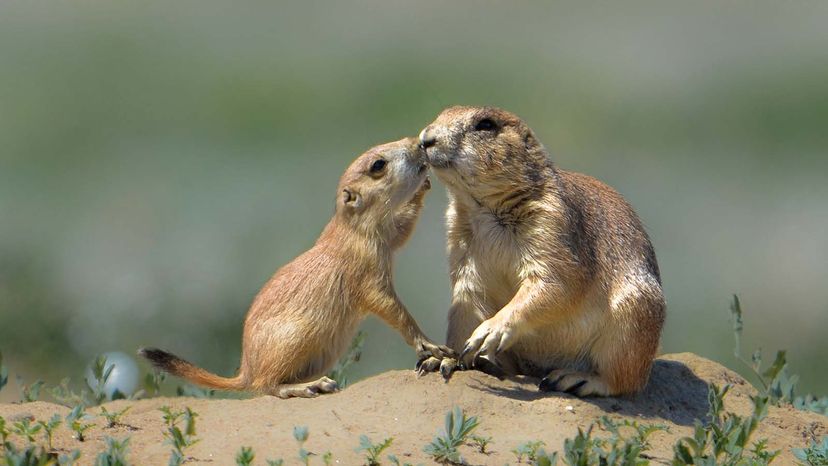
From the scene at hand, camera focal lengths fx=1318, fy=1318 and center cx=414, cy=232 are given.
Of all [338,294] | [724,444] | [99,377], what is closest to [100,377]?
[99,377]

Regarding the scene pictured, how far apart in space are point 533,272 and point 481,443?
43.9 inches

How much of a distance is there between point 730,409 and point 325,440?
2365mm

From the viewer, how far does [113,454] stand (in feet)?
17.3

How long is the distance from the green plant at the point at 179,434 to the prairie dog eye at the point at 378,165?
1962 mm

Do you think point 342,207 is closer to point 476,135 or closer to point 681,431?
point 476,135

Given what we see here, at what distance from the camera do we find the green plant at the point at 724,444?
5.66m

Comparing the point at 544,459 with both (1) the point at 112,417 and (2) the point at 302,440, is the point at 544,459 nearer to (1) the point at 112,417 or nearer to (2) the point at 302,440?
(2) the point at 302,440

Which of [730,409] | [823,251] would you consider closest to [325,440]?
[730,409]

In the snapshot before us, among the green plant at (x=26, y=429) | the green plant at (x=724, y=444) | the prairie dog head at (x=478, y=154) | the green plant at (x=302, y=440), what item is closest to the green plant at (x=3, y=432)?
the green plant at (x=26, y=429)

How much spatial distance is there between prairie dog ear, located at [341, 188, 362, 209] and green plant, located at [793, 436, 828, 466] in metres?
2.67

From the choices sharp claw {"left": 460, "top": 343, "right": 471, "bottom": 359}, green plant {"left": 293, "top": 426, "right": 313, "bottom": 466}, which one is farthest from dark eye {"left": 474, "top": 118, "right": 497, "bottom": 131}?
green plant {"left": 293, "top": 426, "right": 313, "bottom": 466}

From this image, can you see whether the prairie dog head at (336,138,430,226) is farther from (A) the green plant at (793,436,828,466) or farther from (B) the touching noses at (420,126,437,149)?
(A) the green plant at (793,436,828,466)

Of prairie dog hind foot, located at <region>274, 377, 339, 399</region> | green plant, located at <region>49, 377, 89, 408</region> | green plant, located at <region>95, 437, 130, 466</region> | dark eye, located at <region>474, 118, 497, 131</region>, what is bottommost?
green plant, located at <region>49, 377, 89, 408</region>

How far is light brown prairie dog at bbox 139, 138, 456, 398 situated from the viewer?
270 inches
